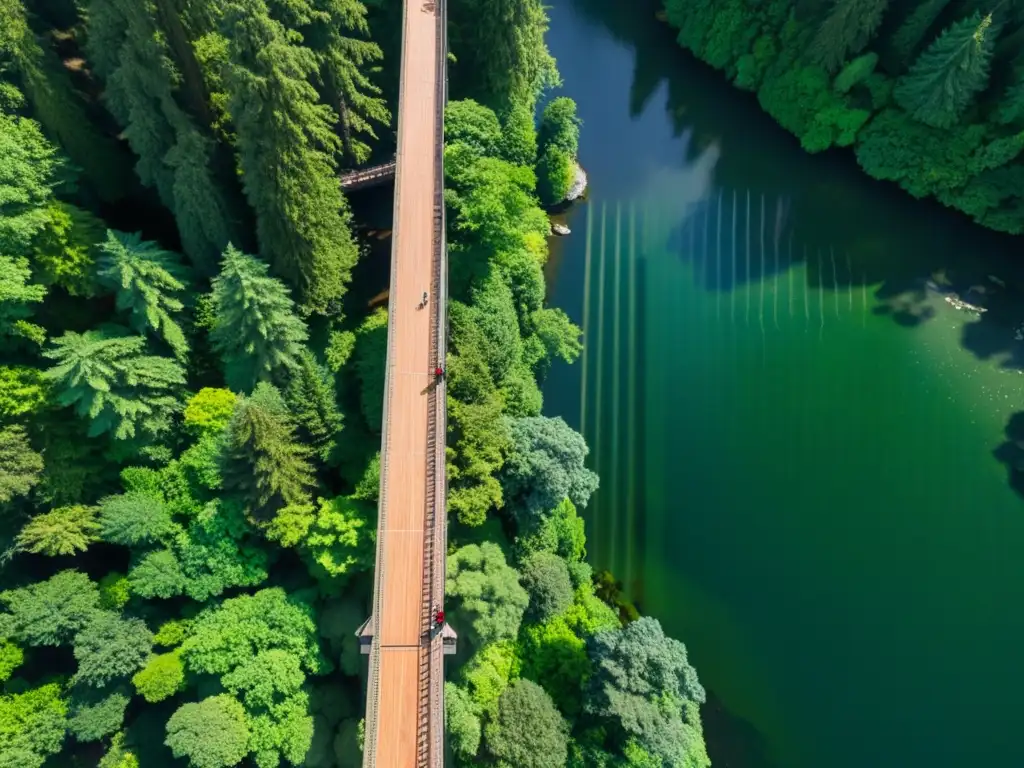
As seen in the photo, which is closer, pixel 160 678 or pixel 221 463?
pixel 160 678

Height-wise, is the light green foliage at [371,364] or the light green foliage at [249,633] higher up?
the light green foliage at [371,364]

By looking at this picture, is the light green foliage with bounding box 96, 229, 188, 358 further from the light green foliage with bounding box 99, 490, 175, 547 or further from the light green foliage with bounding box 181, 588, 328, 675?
the light green foliage with bounding box 181, 588, 328, 675

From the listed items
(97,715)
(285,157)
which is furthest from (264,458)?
(285,157)

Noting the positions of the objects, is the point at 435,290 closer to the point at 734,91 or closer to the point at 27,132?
the point at 27,132

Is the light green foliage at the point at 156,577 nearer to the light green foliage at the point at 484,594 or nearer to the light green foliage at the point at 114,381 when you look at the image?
the light green foliage at the point at 114,381

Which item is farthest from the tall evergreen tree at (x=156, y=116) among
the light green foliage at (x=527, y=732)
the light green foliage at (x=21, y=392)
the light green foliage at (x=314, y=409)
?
the light green foliage at (x=527, y=732)

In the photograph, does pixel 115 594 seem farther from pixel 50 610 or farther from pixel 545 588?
pixel 545 588

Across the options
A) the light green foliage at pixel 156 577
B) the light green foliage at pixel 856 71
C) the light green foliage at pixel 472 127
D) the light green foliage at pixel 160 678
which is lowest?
the light green foliage at pixel 160 678
